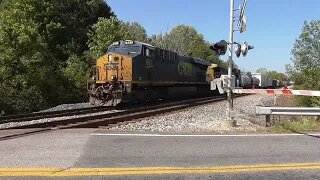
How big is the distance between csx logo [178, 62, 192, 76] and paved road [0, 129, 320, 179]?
2206cm

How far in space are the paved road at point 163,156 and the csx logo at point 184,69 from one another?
22.1m

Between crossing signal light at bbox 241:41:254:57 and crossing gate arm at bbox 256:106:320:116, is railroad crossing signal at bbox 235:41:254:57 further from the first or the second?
crossing gate arm at bbox 256:106:320:116

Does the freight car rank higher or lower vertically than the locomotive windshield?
lower

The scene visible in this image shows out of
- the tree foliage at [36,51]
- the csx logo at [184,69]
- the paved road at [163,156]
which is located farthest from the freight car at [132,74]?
the paved road at [163,156]

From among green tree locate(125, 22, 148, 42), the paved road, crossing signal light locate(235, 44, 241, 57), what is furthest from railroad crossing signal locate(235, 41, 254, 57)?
green tree locate(125, 22, 148, 42)

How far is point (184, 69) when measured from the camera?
108 ft

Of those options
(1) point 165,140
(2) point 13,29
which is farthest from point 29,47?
(1) point 165,140

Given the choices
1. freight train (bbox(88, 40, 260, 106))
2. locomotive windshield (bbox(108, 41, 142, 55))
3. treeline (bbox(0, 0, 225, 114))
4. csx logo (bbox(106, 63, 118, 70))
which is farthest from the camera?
treeline (bbox(0, 0, 225, 114))

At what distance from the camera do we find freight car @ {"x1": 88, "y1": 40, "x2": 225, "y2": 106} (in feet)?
74.4

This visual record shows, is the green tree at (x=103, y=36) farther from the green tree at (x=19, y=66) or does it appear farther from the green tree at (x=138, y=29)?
the green tree at (x=138, y=29)

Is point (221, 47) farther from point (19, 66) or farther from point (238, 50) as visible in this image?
point (19, 66)

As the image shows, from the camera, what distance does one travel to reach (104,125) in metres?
13.7

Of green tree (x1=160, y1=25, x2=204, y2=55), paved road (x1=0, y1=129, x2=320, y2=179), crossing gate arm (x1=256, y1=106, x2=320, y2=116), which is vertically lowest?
paved road (x1=0, y1=129, x2=320, y2=179)

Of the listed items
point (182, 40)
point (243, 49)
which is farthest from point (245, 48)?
point (182, 40)
